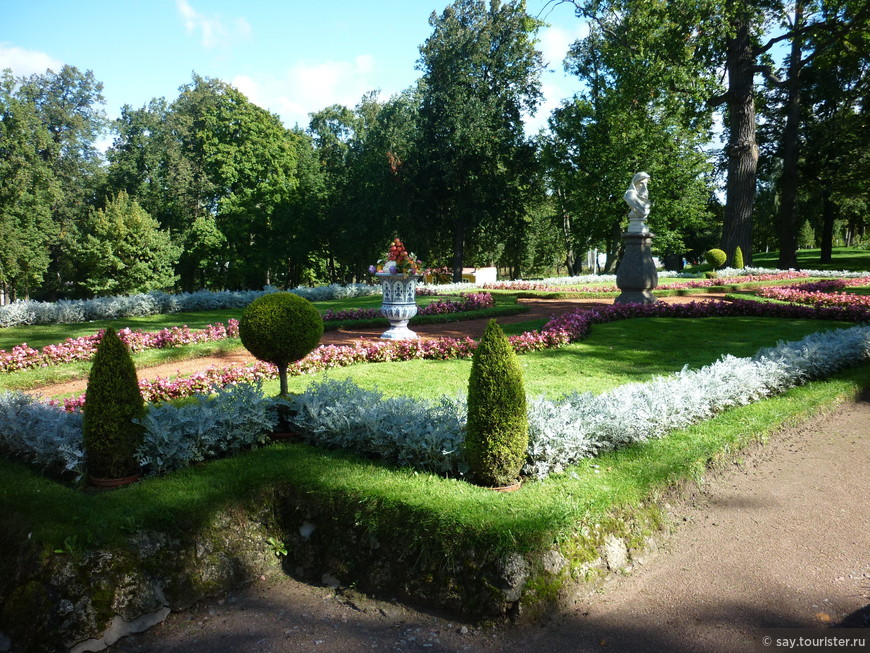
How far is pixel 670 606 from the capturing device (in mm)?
3178

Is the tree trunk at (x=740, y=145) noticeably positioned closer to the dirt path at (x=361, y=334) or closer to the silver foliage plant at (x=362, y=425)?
the dirt path at (x=361, y=334)

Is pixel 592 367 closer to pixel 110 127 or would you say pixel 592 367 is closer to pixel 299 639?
pixel 299 639

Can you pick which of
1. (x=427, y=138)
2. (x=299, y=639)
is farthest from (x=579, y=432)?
(x=427, y=138)

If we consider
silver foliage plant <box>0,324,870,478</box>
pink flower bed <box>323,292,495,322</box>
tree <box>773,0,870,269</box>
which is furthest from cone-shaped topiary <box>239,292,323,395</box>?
tree <box>773,0,870,269</box>

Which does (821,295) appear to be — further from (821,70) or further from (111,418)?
(821,70)

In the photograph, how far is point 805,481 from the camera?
15.4ft

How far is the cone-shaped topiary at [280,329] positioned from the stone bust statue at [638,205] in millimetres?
10342

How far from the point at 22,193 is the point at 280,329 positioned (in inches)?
1161

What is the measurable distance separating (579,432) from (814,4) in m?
19.9

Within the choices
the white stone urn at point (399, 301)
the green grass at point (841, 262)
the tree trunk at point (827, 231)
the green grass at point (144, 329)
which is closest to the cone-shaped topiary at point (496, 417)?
the white stone urn at point (399, 301)

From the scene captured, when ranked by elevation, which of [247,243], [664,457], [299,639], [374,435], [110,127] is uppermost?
[110,127]

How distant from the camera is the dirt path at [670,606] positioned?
2953 millimetres

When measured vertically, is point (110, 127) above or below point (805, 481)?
above

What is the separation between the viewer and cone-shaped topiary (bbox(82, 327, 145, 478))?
163 inches
